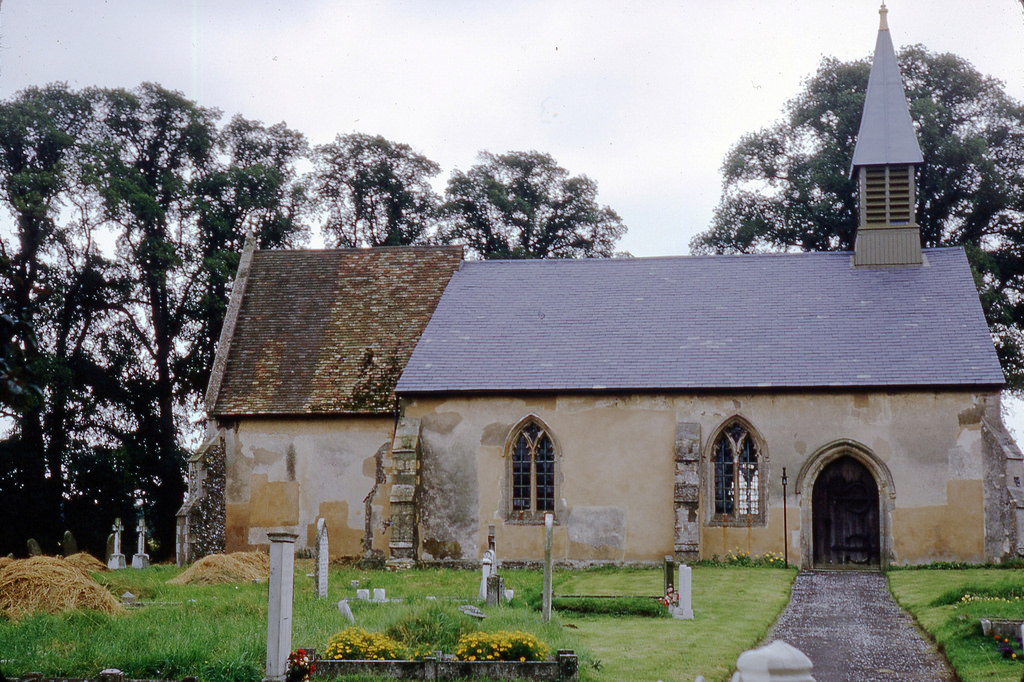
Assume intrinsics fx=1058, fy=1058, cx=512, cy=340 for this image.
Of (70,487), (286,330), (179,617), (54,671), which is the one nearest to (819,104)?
(286,330)

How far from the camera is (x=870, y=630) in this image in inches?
623

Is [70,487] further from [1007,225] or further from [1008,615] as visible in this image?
[1007,225]

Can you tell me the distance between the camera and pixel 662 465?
26406mm

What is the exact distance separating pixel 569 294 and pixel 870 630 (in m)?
16.4

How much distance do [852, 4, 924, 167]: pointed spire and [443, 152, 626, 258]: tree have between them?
16.7 metres

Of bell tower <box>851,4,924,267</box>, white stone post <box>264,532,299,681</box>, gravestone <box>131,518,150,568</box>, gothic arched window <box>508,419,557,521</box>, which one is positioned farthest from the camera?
gravestone <box>131,518,150,568</box>

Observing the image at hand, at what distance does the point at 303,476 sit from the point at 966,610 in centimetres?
1842

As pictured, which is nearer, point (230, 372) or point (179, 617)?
point (179, 617)

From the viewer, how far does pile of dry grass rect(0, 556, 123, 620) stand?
1507 centimetres

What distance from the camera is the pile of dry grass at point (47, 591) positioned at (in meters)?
15.1

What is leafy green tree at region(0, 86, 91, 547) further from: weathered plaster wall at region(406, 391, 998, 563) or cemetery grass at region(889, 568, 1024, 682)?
cemetery grass at region(889, 568, 1024, 682)

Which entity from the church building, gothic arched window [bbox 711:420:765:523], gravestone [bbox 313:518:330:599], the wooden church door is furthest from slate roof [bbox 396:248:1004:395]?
gravestone [bbox 313:518:330:599]

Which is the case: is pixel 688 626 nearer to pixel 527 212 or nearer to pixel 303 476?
pixel 303 476

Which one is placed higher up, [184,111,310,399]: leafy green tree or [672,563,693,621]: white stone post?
[184,111,310,399]: leafy green tree
